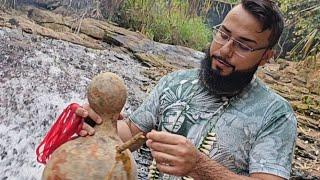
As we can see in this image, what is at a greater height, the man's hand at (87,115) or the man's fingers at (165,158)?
the man's hand at (87,115)

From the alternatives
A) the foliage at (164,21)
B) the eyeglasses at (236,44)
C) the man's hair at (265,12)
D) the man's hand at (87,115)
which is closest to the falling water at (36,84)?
the foliage at (164,21)

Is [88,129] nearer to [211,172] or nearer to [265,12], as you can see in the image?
[211,172]

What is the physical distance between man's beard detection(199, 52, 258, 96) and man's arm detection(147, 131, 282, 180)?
0.38 metres

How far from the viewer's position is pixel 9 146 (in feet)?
16.8

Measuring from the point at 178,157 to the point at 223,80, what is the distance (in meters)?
0.57

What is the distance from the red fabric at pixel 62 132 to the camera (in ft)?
5.93

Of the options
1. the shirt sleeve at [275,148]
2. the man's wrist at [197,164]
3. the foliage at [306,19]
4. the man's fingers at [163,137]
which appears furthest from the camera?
the foliage at [306,19]

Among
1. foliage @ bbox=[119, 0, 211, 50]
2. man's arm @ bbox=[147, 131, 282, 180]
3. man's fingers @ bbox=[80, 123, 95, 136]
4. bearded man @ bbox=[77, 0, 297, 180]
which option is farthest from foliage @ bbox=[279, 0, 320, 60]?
man's fingers @ bbox=[80, 123, 95, 136]

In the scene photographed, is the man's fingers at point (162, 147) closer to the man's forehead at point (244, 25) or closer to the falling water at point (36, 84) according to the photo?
the man's forehead at point (244, 25)

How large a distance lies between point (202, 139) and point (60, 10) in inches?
330

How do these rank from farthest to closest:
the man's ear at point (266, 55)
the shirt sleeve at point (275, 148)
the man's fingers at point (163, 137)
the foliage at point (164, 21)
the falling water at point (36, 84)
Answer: the foliage at point (164, 21), the falling water at point (36, 84), the man's ear at point (266, 55), the shirt sleeve at point (275, 148), the man's fingers at point (163, 137)

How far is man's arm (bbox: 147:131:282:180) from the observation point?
1.73 metres

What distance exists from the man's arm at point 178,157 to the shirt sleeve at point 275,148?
0.24 metres

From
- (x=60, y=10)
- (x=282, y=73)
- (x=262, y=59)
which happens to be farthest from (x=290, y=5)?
(x=262, y=59)
